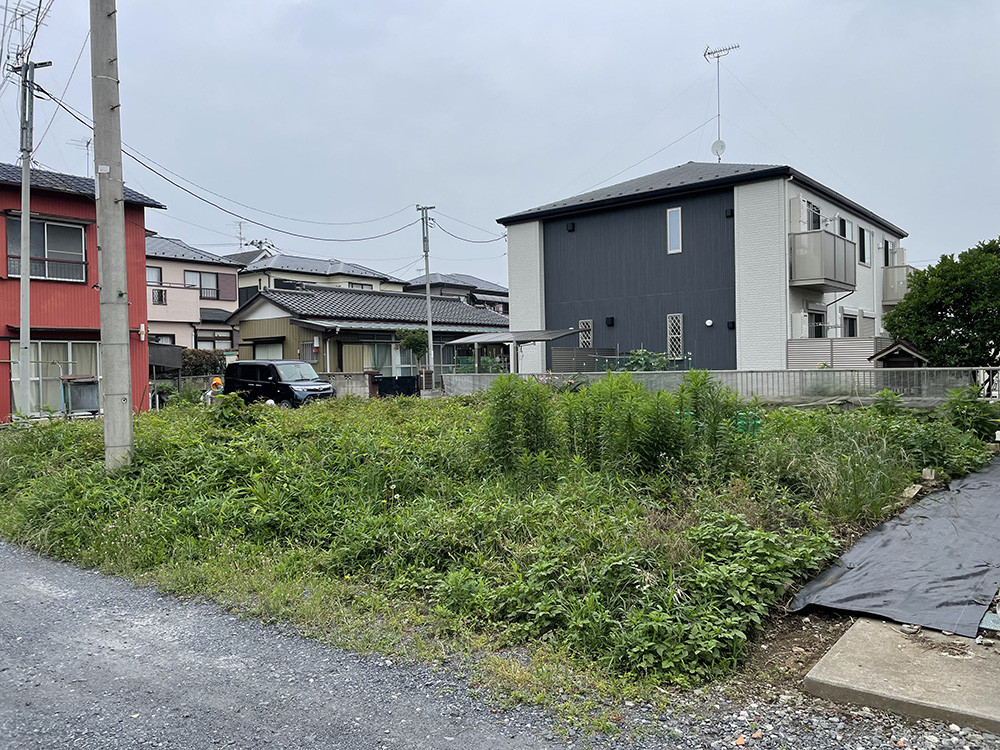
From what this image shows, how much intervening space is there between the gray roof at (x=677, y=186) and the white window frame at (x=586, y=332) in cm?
302

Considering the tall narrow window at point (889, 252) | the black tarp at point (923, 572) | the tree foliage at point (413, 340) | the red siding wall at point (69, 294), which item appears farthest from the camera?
the tree foliage at point (413, 340)

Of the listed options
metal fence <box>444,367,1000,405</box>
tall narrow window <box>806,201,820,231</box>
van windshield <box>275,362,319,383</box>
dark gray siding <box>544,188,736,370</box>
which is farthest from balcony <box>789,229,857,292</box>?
van windshield <box>275,362,319,383</box>

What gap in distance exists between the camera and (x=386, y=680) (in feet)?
9.80

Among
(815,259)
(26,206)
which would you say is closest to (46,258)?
(26,206)

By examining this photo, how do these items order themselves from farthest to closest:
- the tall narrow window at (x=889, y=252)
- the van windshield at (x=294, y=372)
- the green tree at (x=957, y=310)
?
the tall narrow window at (x=889, y=252) < the van windshield at (x=294, y=372) < the green tree at (x=957, y=310)

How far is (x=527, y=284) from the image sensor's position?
2005 cm

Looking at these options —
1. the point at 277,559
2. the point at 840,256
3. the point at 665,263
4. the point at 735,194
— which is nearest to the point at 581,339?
the point at 665,263

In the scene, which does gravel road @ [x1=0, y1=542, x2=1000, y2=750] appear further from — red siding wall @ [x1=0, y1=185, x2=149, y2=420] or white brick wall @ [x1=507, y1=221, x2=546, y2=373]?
white brick wall @ [x1=507, y1=221, x2=546, y2=373]

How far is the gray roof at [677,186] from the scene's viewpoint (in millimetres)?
16062

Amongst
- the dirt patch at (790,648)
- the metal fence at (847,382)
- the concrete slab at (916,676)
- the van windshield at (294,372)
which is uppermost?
the van windshield at (294,372)

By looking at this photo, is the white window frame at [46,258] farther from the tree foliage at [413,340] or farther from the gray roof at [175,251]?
the gray roof at [175,251]

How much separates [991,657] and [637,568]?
1.55m

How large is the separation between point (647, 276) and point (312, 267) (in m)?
24.6

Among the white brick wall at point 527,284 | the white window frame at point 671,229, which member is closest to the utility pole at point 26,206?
the white brick wall at point 527,284
